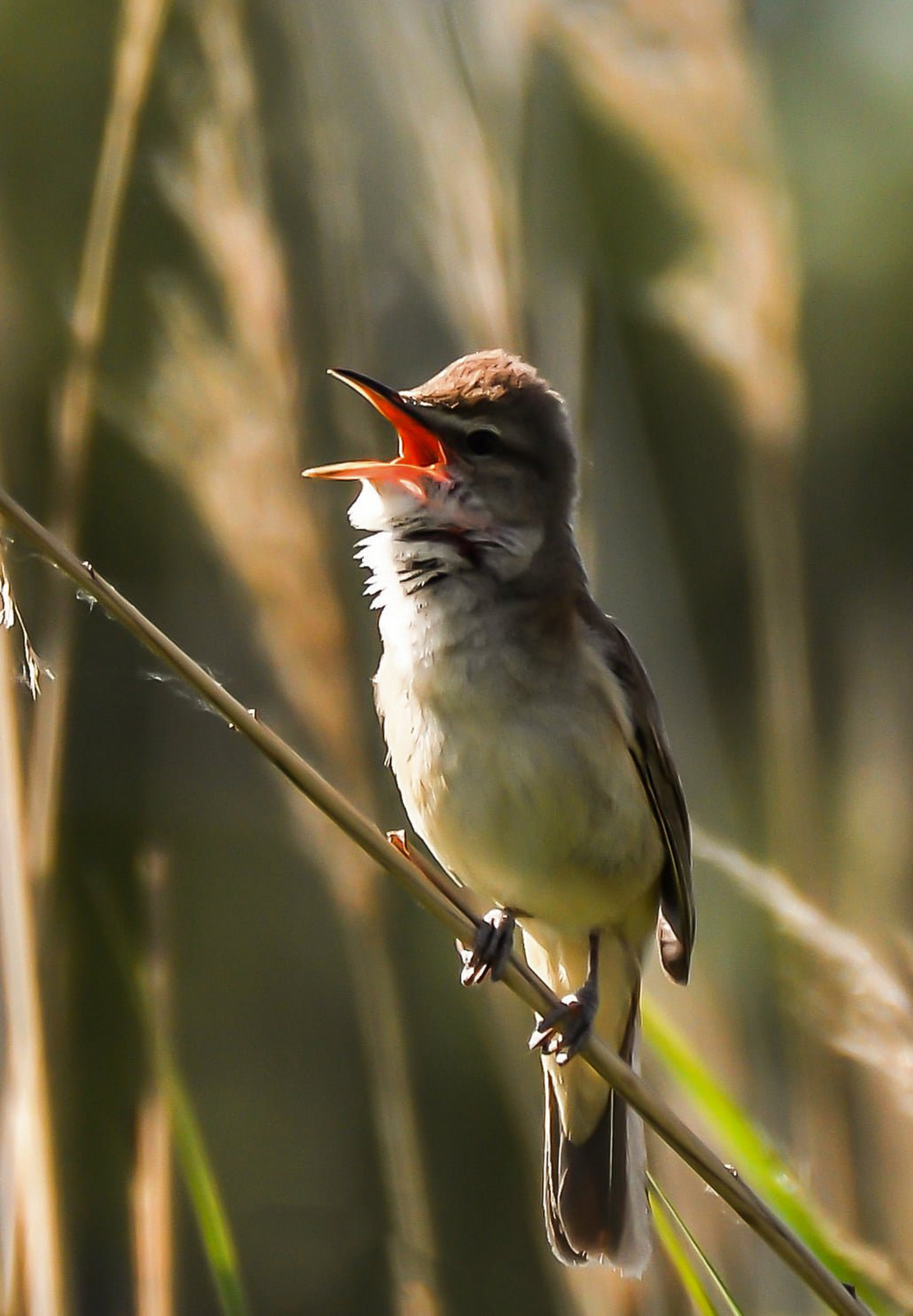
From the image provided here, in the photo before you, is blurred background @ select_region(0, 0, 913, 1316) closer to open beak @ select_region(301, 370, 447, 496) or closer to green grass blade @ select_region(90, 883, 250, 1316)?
green grass blade @ select_region(90, 883, 250, 1316)

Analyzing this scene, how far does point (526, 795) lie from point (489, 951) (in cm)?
27

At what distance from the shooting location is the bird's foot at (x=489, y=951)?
7.64ft

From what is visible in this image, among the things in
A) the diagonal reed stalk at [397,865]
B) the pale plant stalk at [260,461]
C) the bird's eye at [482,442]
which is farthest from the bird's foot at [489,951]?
the bird's eye at [482,442]

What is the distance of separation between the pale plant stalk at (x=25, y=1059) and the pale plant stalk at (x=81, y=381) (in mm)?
59

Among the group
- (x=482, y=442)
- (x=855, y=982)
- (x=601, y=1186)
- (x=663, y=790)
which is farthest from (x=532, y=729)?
(x=601, y=1186)

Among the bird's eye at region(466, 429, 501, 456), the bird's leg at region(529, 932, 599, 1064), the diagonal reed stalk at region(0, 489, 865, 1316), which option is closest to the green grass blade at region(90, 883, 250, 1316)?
the diagonal reed stalk at region(0, 489, 865, 1316)

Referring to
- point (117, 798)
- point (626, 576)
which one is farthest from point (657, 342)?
point (626, 576)

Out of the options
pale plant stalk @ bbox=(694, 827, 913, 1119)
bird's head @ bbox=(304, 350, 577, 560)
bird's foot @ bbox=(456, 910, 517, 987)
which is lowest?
pale plant stalk @ bbox=(694, 827, 913, 1119)

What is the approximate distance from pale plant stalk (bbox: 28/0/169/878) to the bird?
0.38 meters

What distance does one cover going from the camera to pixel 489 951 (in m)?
2.37

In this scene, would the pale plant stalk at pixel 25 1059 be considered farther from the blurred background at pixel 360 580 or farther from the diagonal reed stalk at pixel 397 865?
the diagonal reed stalk at pixel 397 865

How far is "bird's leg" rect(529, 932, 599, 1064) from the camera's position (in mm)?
2324

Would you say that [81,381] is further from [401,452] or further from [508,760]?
[508,760]

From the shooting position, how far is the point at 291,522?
2471mm
